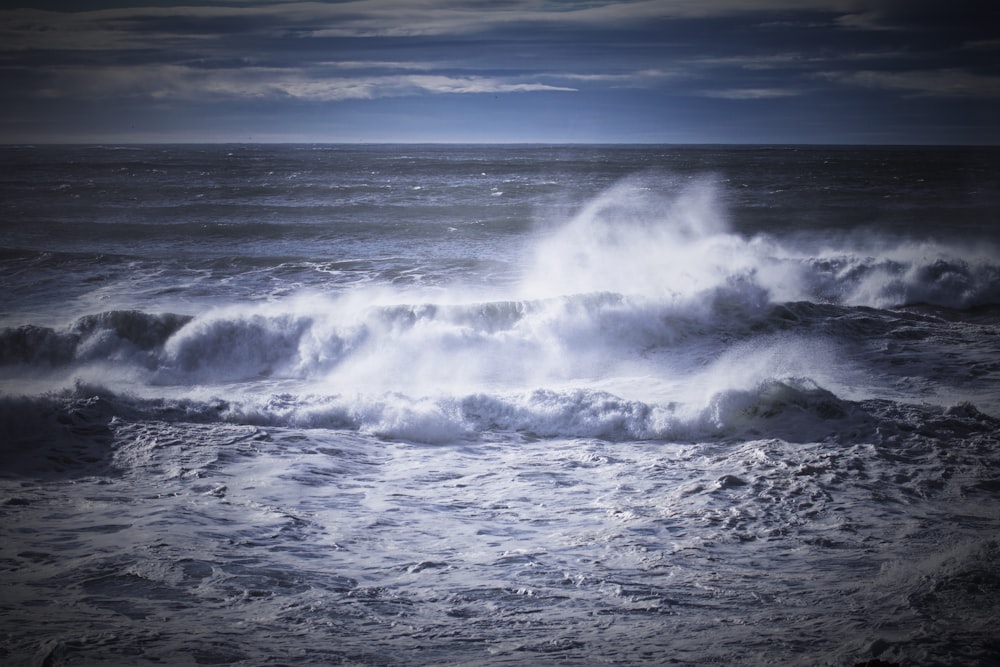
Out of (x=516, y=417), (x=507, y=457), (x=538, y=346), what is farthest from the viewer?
(x=538, y=346)

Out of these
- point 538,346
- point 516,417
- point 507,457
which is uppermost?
point 538,346

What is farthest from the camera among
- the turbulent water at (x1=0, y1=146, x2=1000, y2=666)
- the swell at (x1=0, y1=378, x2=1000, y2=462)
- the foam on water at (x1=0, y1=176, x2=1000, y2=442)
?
the foam on water at (x1=0, y1=176, x2=1000, y2=442)

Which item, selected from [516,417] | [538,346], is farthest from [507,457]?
[538,346]

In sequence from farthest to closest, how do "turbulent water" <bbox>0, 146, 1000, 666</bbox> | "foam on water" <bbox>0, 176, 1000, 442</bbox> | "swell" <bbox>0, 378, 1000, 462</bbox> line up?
"foam on water" <bbox>0, 176, 1000, 442</bbox> → "swell" <bbox>0, 378, 1000, 462</bbox> → "turbulent water" <bbox>0, 146, 1000, 666</bbox>

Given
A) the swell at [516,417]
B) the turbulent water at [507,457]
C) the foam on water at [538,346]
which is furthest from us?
the foam on water at [538,346]

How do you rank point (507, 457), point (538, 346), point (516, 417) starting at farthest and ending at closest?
1. point (538, 346)
2. point (516, 417)
3. point (507, 457)

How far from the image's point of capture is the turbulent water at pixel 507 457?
3.19 meters

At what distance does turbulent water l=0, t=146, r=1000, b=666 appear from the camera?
3.19 metres

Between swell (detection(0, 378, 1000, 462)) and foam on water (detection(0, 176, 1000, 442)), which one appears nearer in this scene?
swell (detection(0, 378, 1000, 462))

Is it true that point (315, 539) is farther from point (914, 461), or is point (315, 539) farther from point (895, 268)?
point (895, 268)

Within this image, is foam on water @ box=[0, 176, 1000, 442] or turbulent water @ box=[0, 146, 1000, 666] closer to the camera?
turbulent water @ box=[0, 146, 1000, 666]

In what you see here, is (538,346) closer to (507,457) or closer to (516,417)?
(516,417)

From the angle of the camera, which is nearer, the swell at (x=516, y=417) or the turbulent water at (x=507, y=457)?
the turbulent water at (x=507, y=457)

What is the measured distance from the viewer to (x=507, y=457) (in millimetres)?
5383
